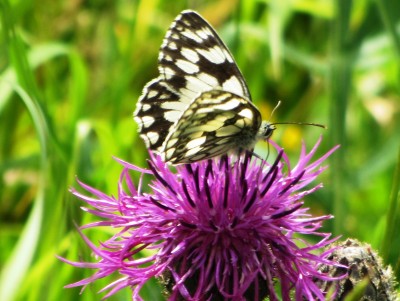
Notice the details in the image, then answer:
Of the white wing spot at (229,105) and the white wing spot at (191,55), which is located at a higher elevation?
the white wing spot at (191,55)

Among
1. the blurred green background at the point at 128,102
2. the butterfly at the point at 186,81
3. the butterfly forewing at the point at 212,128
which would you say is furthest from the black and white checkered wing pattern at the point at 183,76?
the blurred green background at the point at 128,102

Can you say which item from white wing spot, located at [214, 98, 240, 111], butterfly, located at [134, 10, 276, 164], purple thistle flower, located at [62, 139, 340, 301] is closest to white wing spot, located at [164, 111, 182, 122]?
butterfly, located at [134, 10, 276, 164]

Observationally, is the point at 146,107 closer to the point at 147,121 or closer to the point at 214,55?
the point at 147,121

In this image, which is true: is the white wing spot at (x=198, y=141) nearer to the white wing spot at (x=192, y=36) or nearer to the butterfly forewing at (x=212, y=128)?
the butterfly forewing at (x=212, y=128)

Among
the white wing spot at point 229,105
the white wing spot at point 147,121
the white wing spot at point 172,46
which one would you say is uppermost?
the white wing spot at point 172,46

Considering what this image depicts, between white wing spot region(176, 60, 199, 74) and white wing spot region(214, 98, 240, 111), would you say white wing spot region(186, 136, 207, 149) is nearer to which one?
white wing spot region(214, 98, 240, 111)

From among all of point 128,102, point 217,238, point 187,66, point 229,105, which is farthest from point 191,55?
point 128,102

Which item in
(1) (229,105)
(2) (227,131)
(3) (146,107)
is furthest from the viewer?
(3) (146,107)
